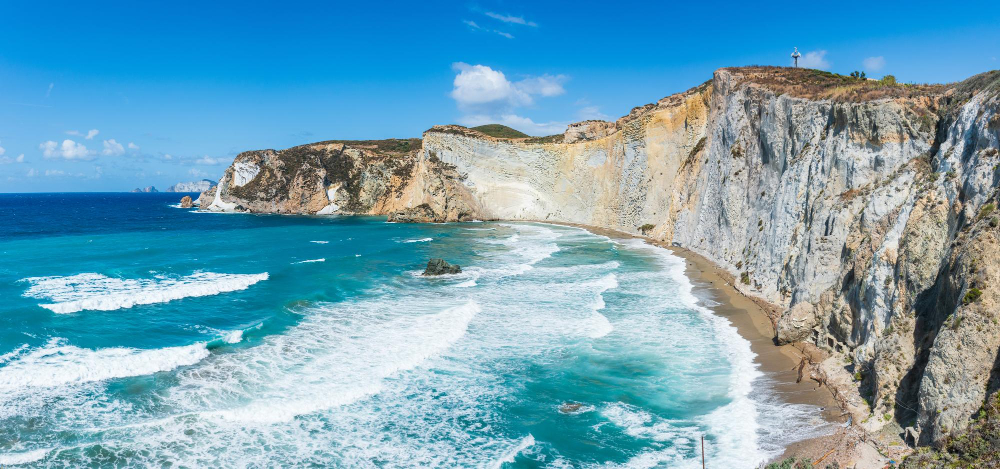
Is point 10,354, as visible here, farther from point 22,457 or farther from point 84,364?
point 22,457

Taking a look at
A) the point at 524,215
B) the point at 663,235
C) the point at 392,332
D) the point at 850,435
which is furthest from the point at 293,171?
the point at 850,435

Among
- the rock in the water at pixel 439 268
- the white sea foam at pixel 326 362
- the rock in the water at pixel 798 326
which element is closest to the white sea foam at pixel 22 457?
the white sea foam at pixel 326 362

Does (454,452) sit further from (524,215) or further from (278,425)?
(524,215)

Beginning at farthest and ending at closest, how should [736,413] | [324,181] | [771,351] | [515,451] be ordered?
[324,181] → [771,351] → [736,413] → [515,451]

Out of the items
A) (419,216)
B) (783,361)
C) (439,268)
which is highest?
(419,216)

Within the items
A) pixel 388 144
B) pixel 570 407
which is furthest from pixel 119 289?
pixel 388 144
